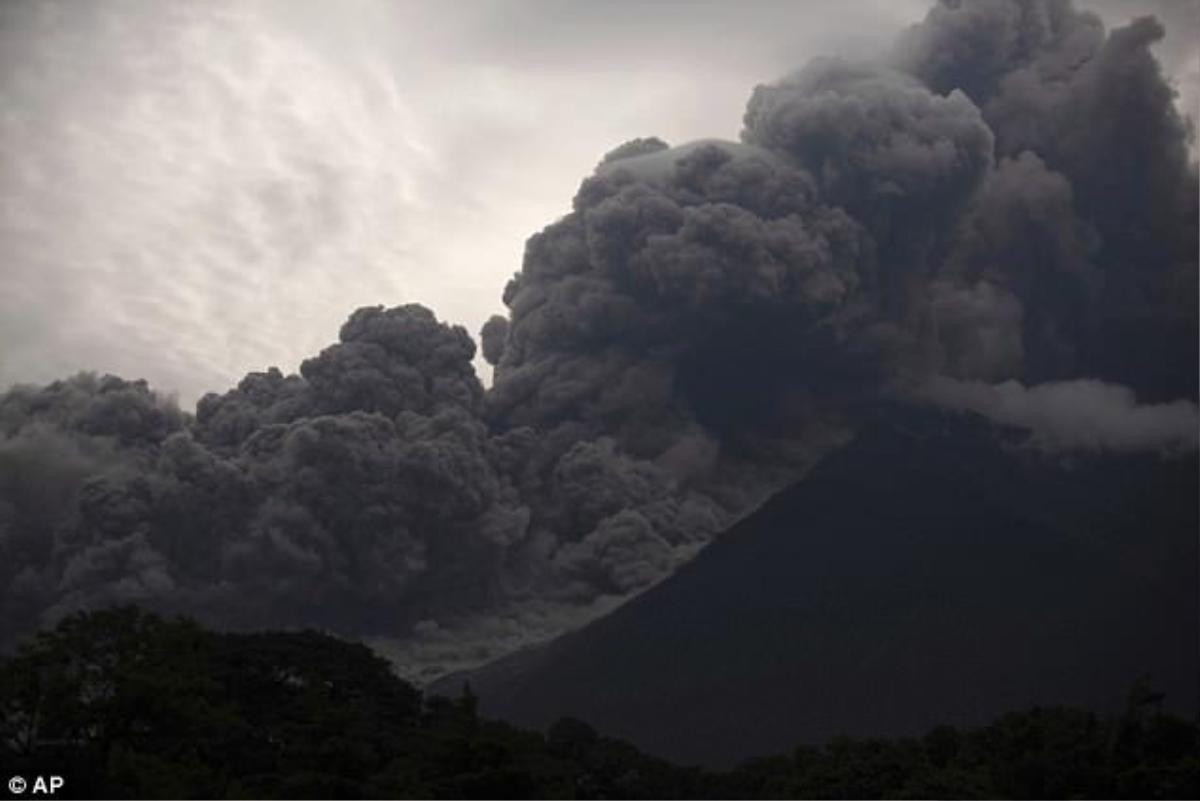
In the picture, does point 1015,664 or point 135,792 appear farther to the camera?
point 1015,664

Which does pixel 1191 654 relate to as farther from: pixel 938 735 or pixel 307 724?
pixel 307 724

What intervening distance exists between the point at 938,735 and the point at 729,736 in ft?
148

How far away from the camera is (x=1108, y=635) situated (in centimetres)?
11344

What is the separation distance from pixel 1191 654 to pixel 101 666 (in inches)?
3451

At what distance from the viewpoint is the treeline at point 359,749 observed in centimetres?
4109

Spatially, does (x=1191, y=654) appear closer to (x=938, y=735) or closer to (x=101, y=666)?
(x=938, y=735)

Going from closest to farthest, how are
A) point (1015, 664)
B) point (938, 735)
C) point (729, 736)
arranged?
point (938, 735) < point (729, 736) < point (1015, 664)

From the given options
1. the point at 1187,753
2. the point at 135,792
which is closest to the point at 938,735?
the point at 1187,753

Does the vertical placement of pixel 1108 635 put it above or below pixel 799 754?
above

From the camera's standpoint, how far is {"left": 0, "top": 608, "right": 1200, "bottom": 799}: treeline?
41.1 metres

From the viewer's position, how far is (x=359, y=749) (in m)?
45.6

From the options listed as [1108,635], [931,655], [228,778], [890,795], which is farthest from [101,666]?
[1108,635]

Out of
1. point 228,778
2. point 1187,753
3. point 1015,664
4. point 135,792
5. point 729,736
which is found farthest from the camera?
point 1015,664

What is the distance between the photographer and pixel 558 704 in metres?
105
